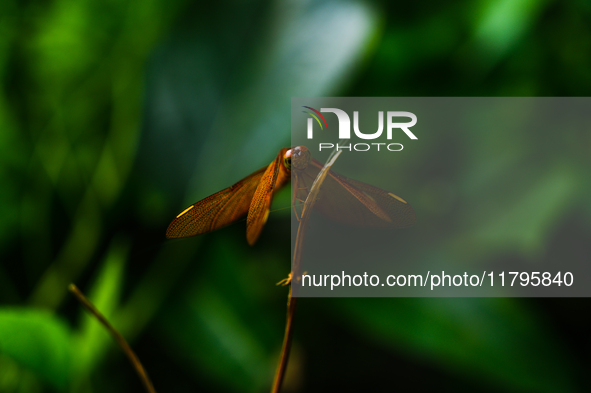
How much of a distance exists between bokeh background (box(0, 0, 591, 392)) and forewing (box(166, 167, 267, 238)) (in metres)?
0.28

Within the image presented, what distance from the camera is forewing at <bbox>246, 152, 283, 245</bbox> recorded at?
0.21 meters

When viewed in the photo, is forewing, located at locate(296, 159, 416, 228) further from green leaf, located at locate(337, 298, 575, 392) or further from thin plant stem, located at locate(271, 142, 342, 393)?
green leaf, located at locate(337, 298, 575, 392)

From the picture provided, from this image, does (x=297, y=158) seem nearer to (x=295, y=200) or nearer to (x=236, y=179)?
(x=295, y=200)

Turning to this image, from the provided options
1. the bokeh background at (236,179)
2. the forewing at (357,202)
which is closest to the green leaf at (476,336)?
the bokeh background at (236,179)

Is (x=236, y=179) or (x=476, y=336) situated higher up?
(x=236, y=179)

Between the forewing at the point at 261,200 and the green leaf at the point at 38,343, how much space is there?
11.4 inches

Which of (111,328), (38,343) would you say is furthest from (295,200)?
(38,343)

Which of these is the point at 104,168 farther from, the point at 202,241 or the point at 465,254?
the point at 465,254

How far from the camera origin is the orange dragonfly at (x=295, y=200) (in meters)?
0.23

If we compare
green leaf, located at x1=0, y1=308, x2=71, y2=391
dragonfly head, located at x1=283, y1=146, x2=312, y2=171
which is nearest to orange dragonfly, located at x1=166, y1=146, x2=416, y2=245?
dragonfly head, located at x1=283, y1=146, x2=312, y2=171

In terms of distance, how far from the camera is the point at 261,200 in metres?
0.23

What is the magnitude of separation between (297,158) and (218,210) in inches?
2.3

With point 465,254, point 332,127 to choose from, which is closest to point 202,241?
point 332,127

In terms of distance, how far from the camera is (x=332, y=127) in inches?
19.9
